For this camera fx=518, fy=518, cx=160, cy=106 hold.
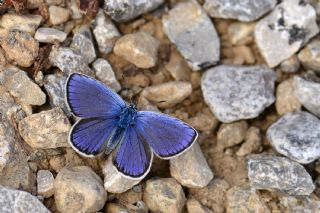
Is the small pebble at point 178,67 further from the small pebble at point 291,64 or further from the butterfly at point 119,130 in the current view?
the small pebble at point 291,64

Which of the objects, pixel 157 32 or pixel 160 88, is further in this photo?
pixel 157 32

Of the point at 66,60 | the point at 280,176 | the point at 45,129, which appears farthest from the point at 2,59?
the point at 280,176

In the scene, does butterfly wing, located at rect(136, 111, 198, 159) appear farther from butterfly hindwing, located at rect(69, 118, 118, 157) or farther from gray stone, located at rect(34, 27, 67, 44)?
gray stone, located at rect(34, 27, 67, 44)

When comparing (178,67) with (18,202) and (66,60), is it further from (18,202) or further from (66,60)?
(18,202)

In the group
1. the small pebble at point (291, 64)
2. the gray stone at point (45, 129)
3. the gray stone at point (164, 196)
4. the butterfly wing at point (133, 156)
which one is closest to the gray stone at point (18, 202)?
the gray stone at point (45, 129)

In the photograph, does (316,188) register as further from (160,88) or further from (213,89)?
(160,88)

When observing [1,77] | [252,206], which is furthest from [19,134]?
[252,206]
